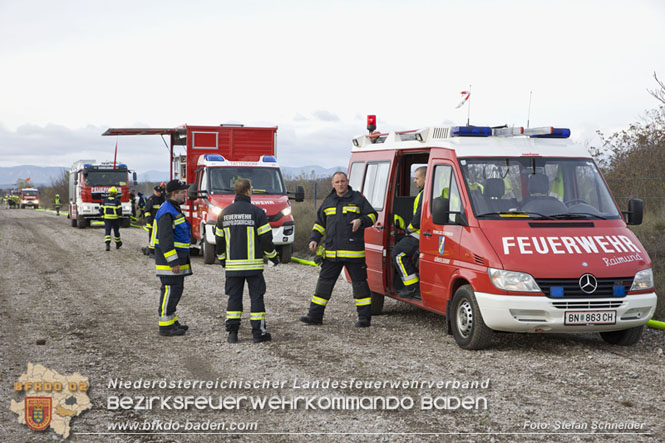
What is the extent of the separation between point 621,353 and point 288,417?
12.5ft


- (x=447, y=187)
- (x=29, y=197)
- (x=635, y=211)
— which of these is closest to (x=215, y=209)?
(x=447, y=187)

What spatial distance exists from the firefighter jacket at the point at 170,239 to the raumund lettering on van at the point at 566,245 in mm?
3595

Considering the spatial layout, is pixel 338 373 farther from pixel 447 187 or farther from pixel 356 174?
pixel 356 174

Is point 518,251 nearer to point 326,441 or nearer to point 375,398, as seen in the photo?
point 375,398

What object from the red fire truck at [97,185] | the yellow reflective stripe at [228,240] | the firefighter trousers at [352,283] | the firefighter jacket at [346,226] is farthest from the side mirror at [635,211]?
the red fire truck at [97,185]

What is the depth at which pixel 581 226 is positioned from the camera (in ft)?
24.1

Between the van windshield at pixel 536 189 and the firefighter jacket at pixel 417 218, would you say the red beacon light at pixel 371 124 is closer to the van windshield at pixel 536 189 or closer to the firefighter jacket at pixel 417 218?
the firefighter jacket at pixel 417 218

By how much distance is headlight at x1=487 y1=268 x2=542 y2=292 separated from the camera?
22.4 ft

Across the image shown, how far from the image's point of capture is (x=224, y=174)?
1608 cm

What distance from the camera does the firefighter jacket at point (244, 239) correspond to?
7.75m

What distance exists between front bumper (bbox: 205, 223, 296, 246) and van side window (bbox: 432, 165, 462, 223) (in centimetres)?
776

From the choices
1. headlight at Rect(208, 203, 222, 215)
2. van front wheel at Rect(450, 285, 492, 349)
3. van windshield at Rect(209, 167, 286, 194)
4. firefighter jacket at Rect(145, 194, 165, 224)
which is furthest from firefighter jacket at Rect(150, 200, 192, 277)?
van windshield at Rect(209, 167, 286, 194)

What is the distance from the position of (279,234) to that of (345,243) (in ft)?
23.9

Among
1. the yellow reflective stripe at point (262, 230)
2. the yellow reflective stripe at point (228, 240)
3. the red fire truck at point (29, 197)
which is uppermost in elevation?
the yellow reflective stripe at point (262, 230)
